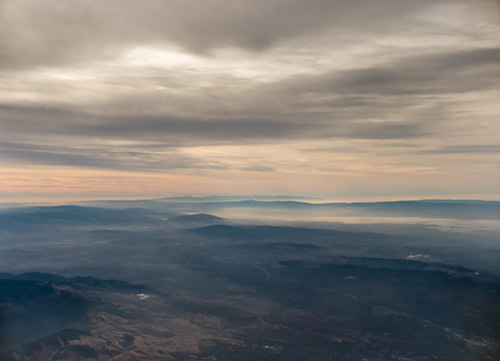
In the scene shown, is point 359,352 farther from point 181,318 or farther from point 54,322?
point 54,322

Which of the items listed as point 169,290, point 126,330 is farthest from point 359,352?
point 169,290

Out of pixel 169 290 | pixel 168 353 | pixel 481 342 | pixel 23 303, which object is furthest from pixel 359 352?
pixel 23 303

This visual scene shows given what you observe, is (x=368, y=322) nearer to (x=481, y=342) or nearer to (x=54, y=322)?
(x=481, y=342)

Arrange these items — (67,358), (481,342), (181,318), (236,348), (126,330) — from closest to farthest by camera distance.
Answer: (67,358) < (236,348) < (481,342) < (126,330) < (181,318)

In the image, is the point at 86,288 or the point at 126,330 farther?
the point at 86,288

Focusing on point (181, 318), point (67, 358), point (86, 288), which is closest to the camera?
point (67, 358)

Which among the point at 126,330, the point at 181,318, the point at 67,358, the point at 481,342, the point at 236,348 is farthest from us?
the point at 181,318

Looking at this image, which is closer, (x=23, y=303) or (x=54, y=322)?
(x=54, y=322)

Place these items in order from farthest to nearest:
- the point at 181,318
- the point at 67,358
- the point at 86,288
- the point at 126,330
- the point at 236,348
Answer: the point at 86,288 < the point at 181,318 < the point at 126,330 < the point at 236,348 < the point at 67,358
